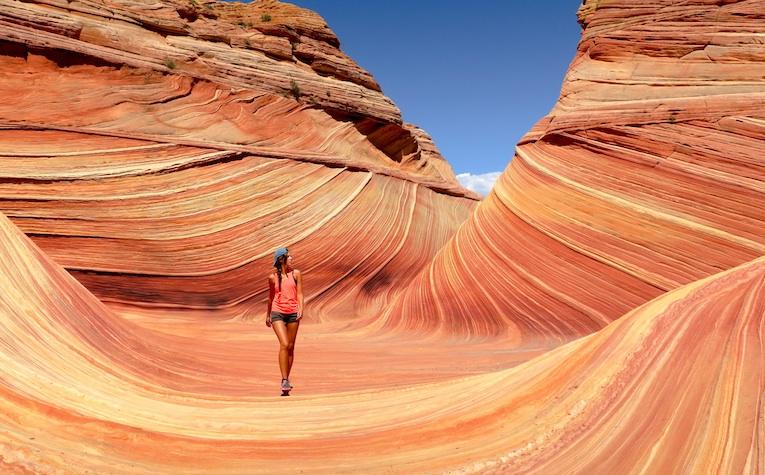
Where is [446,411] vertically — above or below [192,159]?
below

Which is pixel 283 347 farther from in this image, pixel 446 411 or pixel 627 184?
pixel 627 184

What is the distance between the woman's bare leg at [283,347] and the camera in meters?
4.33

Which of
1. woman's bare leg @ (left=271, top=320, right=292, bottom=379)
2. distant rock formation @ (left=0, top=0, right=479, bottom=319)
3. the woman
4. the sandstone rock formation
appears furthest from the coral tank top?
distant rock formation @ (left=0, top=0, right=479, bottom=319)

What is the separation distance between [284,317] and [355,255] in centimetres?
633

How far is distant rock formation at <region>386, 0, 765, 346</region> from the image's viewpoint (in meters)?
6.46

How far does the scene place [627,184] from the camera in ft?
23.5

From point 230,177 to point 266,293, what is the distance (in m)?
2.17

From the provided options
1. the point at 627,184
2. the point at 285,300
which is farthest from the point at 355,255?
the point at 285,300

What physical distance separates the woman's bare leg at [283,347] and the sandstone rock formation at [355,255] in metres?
0.29

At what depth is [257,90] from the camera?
12.0m

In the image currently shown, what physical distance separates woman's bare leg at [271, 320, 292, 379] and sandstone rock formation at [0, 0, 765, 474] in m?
0.29

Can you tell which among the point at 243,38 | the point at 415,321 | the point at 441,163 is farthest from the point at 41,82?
the point at 441,163

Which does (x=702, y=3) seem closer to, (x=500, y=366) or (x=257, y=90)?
(x=500, y=366)

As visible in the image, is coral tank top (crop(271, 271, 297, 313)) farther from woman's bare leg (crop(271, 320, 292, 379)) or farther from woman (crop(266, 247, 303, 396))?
woman's bare leg (crop(271, 320, 292, 379))
